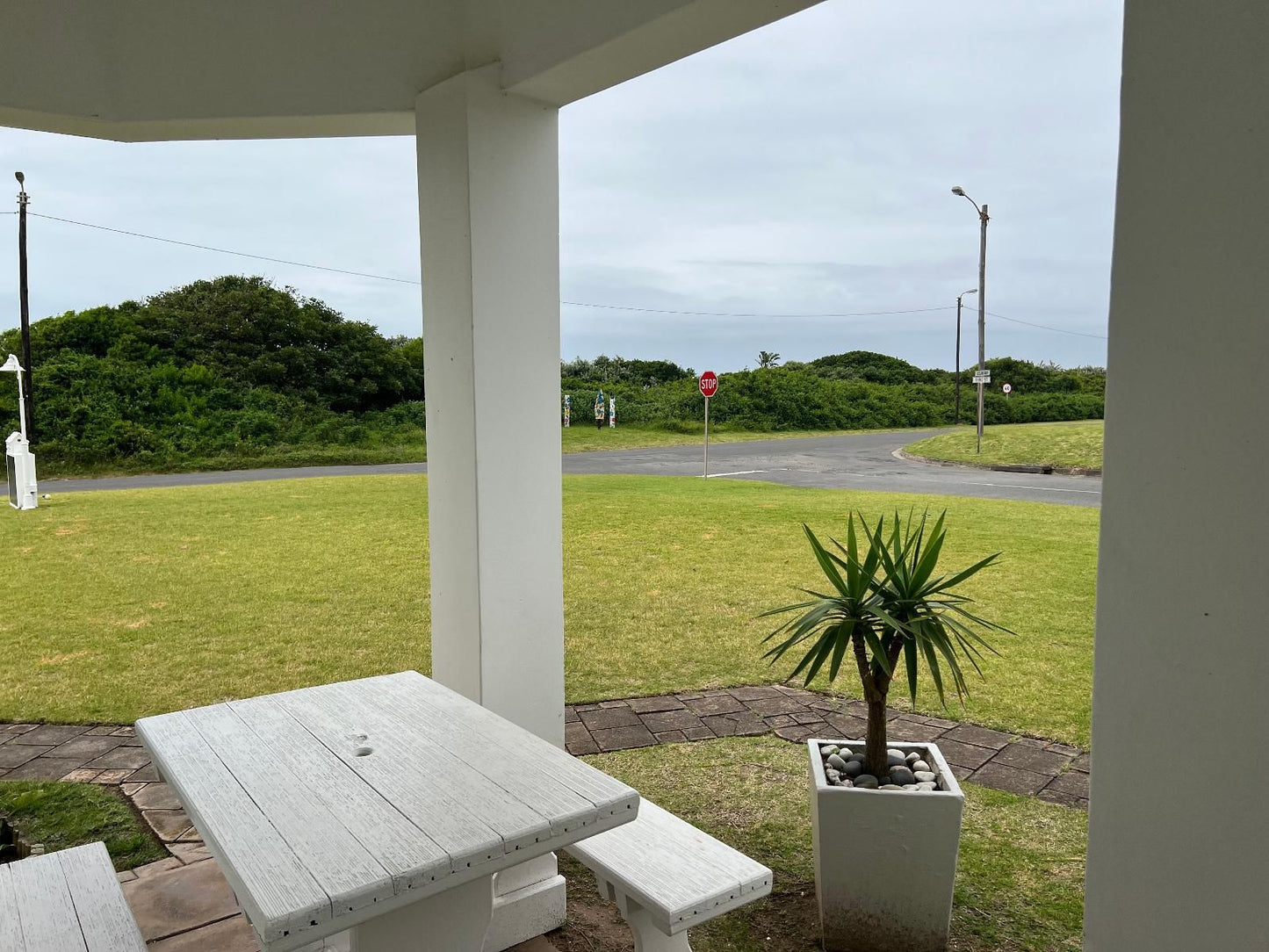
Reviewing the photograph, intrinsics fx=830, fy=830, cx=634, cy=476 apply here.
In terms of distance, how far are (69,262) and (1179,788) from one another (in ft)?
→ 83.9

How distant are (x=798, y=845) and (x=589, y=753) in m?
1.07

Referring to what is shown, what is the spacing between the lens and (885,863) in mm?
2096

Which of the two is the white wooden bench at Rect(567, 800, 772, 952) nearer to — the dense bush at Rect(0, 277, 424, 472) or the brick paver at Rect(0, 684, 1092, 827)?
the brick paver at Rect(0, 684, 1092, 827)

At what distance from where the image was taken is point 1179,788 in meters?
1.15

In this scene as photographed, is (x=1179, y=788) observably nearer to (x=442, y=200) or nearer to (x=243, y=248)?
(x=442, y=200)

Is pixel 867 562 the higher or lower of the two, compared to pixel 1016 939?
higher

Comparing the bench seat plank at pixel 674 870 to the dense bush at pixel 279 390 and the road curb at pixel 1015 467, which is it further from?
the dense bush at pixel 279 390

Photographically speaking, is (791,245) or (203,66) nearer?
(203,66)

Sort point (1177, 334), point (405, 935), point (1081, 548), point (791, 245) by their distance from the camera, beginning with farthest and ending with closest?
point (791, 245) < point (1081, 548) < point (405, 935) < point (1177, 334)

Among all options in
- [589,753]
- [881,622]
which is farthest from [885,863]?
[589,753]

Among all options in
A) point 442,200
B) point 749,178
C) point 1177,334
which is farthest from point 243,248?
point 1177,334

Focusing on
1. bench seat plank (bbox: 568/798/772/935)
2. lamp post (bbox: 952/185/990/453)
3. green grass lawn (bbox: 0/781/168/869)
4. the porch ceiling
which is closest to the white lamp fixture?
green grass lawn (bbox: 0/781/168/869)

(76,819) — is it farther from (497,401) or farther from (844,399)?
(844,399)

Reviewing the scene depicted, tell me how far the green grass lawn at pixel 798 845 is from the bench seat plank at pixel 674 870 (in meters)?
0.53
